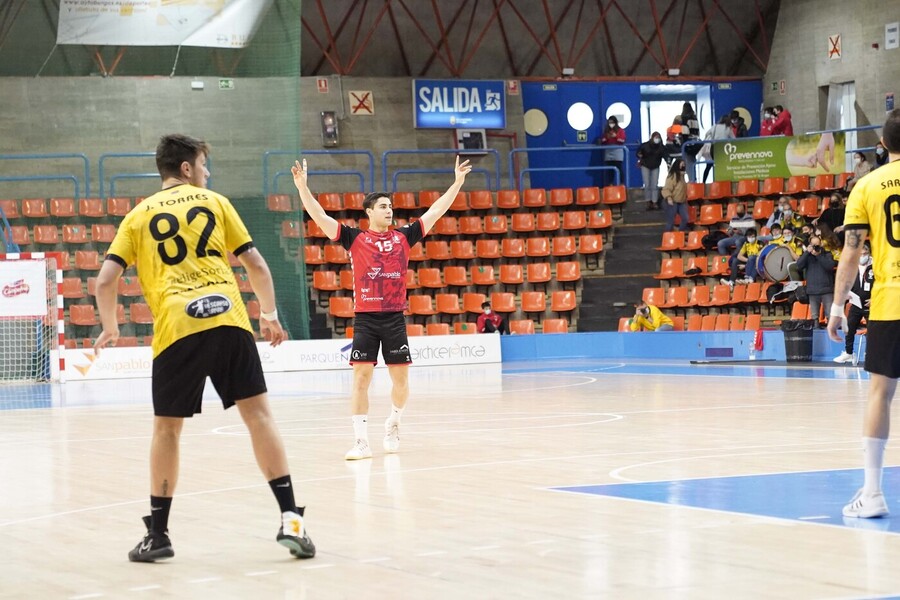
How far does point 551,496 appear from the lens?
7.86 m

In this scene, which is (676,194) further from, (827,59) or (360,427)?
(360,427)

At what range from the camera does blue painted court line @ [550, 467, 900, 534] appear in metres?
6.88

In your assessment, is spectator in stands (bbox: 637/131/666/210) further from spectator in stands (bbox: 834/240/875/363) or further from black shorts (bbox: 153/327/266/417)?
black shorts (bbox: 153/327/266/417)

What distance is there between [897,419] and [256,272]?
757cm

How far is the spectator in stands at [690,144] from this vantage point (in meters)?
31.7

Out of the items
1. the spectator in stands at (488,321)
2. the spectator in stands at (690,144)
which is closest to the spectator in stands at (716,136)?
the spectator in stands at (690,144)

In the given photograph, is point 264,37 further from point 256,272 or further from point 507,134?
point 256,272

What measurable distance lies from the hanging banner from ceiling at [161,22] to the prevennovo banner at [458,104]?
11.4 m

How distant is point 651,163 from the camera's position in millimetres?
31328

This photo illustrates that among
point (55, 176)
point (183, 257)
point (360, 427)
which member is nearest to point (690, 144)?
point (55, 176)

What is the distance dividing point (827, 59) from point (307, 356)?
16.6 meters

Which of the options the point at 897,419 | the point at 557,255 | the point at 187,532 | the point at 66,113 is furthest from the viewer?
the point at 557,255

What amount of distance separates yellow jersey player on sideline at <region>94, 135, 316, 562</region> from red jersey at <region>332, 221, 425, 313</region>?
14.2 ft

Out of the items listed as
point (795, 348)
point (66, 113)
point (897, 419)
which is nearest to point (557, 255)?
point (795, 348)
